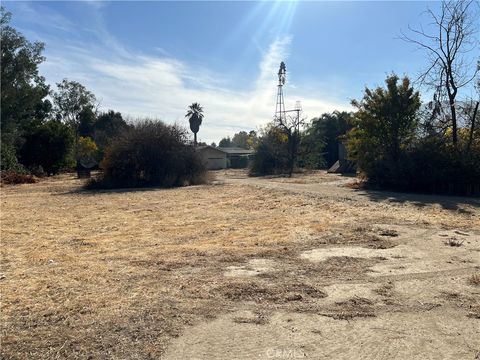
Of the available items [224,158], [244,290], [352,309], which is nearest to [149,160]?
[244,290]

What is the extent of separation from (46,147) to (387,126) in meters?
32.6

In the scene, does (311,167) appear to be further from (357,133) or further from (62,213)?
(62,213)

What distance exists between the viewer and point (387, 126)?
21469 millimetres

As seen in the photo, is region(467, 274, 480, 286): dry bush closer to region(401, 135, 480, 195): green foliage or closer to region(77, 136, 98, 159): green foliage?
region(401, 135, 480, 195): green foliage

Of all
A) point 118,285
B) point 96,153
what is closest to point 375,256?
point 118,285

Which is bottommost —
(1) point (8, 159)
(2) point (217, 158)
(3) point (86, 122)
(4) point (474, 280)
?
(4) point (474, 280)

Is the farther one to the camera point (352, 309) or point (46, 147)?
point (46, 147)

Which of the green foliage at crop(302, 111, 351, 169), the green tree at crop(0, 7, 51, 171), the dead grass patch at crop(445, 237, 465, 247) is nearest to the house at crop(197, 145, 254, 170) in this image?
the green foliage at crop(302, 111, 351, 169)

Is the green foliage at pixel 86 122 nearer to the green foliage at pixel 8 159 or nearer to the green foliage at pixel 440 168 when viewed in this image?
the green foliage at pixel 8 159

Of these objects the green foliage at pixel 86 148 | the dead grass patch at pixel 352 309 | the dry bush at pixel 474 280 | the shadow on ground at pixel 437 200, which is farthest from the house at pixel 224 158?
the dead grass patch at pixel 352 309

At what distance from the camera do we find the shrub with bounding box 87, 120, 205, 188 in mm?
25812

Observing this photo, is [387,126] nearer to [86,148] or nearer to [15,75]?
[15,75]

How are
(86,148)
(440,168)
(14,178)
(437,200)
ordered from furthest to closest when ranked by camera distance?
1. (86,148)
2. (14,178)
3. (440,168)
4. (437,200)

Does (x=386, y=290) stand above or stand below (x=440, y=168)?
below
